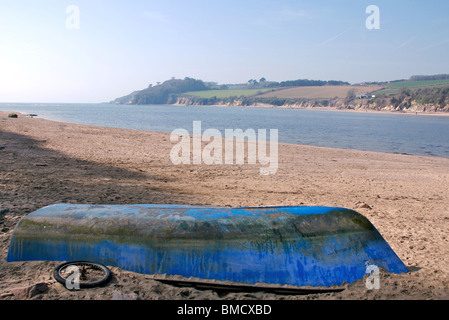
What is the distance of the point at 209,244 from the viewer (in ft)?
11.3

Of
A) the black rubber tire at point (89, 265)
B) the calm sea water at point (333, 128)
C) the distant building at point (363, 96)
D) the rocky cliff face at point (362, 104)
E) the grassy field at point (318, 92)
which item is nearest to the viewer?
the black rubber tire at point (89, 265)

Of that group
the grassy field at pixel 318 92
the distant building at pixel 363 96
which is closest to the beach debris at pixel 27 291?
the distant building at pixel 363 96

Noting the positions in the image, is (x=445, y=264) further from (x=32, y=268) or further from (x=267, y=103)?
(x=267, y=103)

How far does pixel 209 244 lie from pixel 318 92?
14385 centimetres

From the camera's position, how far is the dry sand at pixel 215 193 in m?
3.28

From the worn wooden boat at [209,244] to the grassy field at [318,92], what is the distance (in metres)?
128

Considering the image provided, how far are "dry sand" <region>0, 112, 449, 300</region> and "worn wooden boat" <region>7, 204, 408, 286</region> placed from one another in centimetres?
16

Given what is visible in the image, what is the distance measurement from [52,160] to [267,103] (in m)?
133

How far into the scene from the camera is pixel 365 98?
11506 cm

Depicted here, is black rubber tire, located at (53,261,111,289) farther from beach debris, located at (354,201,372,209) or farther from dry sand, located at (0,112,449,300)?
beach debris, located at (354,201,372,209)

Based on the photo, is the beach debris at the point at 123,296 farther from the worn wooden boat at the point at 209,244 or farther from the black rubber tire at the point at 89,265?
the worn wooden boat at the point at 209,244

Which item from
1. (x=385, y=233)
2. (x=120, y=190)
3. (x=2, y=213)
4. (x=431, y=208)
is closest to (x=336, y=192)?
(x=431, y=208)

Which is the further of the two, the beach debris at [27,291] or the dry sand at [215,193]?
the dry sand at [215,193]
